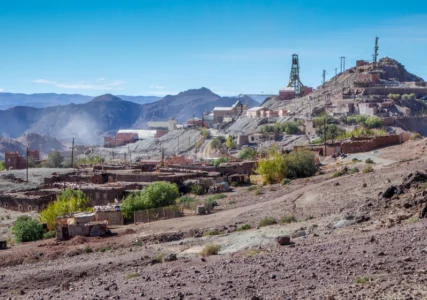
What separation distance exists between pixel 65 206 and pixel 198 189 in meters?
8.41

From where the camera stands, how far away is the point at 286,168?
3762 cm

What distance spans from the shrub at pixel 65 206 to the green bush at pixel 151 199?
2437 mm

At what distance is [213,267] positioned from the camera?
14422mm

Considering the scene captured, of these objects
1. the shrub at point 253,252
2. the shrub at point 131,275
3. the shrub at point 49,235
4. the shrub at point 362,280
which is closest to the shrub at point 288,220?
the shrub at point 253,252

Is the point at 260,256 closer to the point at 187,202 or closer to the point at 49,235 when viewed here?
the point at 49,235

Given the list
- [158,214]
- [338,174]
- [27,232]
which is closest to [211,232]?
[158,214]

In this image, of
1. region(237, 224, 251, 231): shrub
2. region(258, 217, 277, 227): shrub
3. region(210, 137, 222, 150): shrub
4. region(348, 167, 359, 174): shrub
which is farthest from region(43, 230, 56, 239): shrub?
region(210, 137, 222, 150): shrub

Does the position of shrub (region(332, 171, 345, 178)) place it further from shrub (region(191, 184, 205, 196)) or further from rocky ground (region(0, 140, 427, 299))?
shrub (region(191, 184, 205, 196))

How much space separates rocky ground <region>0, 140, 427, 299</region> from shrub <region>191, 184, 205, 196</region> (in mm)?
7734

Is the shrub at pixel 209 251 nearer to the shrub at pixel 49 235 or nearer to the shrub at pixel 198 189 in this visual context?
the shrub at pixel 49 235

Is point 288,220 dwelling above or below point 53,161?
above

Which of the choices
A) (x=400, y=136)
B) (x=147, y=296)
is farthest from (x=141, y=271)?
(x=400, y=136)

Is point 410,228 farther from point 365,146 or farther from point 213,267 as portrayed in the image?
point 365,146

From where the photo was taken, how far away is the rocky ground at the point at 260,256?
11752 mm
